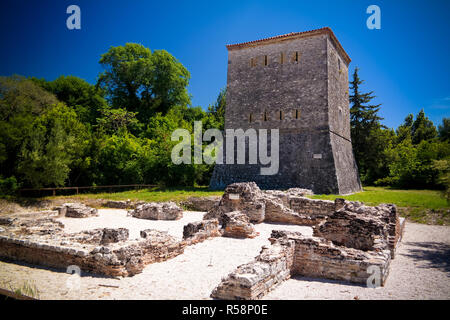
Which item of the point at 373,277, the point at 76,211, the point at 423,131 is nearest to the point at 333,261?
the point at 373,277

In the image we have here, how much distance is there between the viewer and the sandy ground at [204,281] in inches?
184

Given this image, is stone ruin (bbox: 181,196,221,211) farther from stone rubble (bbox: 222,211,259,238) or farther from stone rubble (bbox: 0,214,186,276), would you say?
stone rubble (bbox: 0,214,186,276)

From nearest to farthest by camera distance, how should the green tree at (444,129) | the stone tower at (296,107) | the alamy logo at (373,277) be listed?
the alamy logo at (373,277), the stone tower at (296,107), the green tree at (444,129)

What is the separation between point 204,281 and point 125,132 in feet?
84.0

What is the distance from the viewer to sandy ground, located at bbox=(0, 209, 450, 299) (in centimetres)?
468

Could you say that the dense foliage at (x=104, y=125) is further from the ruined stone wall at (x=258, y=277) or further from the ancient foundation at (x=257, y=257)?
the ruined stone wall at (x=258, y=277)

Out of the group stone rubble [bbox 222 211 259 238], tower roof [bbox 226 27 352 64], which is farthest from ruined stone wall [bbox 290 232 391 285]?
tower roof [bbox 226 27 352 64]

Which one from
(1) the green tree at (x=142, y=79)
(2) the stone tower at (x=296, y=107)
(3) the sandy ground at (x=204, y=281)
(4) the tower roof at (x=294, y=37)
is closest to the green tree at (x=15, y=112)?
(1) the green tree at (x=142, y=79)

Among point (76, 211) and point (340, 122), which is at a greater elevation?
point (340, 122)

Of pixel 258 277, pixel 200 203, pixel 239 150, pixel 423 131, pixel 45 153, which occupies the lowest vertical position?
pixel 200 203

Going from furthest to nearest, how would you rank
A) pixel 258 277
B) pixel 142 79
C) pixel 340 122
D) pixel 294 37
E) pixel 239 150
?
pixel 142 79 < pixel 239 150 < pixel 340 122 < pixel 294 37 < pixel 258 277

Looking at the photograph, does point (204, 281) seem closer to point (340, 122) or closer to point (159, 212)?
point (159, 212)

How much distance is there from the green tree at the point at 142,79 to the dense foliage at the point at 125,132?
0.40ft

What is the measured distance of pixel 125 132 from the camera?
28312 millimetres
